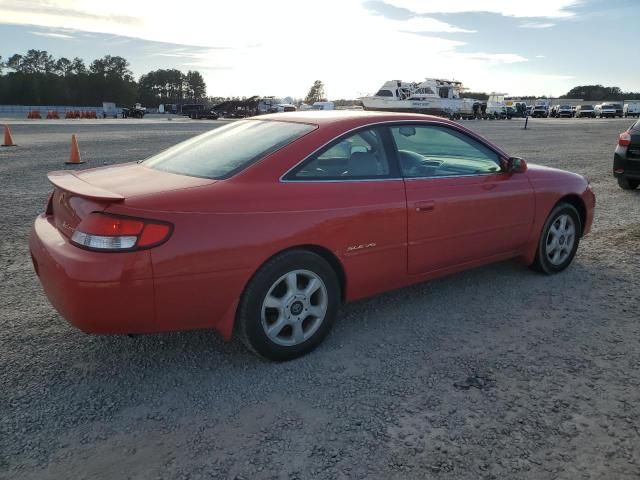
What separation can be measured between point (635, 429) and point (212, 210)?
2.42m

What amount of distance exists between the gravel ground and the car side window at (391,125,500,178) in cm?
104

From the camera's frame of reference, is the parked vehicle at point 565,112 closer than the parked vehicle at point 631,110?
Yes

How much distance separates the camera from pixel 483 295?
14.6 feet

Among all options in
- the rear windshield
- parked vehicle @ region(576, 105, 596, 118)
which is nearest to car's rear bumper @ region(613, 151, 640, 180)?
the rear windshield

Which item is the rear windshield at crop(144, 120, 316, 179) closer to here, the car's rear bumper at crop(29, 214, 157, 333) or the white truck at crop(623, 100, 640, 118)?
the car's rear bumper at crop(29, 214, 157, 333)

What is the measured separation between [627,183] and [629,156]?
25.2 inches

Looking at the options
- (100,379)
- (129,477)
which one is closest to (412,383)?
(129,477)

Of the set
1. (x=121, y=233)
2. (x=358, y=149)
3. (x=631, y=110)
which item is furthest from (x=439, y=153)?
(x=631, y=110)

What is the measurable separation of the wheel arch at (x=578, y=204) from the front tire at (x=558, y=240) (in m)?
0.05

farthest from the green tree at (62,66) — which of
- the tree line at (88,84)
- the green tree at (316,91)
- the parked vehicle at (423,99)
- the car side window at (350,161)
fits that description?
the car side window at (350,161)

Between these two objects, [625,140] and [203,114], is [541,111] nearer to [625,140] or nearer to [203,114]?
[203,114]

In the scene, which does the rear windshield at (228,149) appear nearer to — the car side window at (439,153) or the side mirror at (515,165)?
the car side window at (439,153)

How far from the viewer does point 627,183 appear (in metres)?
9.58

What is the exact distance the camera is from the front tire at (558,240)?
4789 mm
